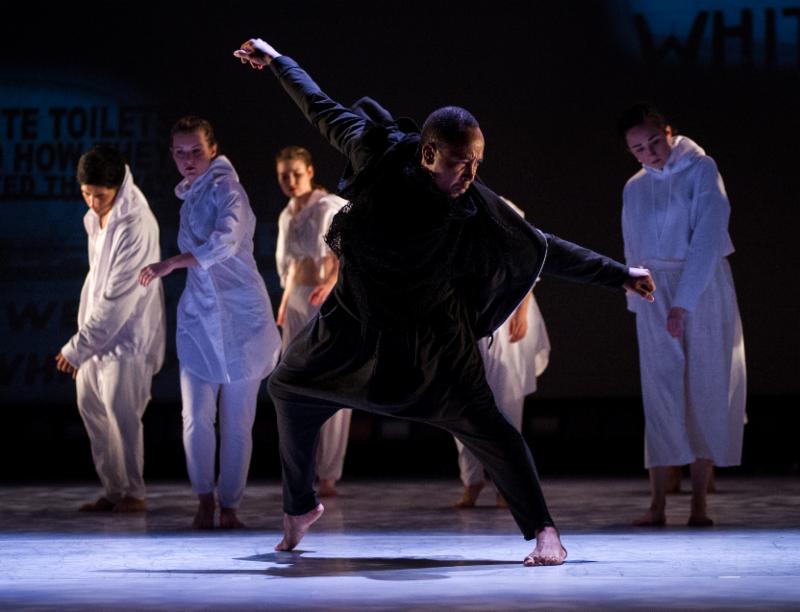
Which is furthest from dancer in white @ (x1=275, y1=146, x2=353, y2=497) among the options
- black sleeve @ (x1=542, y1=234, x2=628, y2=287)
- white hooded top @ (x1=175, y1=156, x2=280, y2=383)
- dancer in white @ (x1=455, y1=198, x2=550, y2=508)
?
black sleeve @ (x1=542, y1=234, x2=628, y2=287)

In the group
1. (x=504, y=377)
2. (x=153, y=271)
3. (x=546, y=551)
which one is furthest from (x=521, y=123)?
(x=546, y=551)

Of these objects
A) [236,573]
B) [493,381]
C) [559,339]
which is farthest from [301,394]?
[559,339]

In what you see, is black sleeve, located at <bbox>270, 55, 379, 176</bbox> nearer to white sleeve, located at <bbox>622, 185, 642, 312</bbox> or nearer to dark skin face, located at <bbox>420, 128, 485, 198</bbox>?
dark skin face, located at <bbox>420, 128, 485, 198</bbox>

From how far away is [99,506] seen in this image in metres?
6.52

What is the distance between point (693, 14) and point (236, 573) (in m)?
5.13

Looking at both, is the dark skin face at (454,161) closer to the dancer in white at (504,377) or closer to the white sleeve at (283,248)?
the dancer in white at (504,377)

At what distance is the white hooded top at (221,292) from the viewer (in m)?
5.57

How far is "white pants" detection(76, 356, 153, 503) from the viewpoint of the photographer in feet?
21.4

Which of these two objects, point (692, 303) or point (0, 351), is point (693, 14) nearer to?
point (692, 303)

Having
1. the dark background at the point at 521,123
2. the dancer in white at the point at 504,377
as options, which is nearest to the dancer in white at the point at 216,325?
the dancer in white at the point at 504,377

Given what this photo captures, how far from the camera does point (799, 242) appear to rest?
846cm

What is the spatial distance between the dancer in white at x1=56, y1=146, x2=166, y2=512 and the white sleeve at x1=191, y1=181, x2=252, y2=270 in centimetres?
96

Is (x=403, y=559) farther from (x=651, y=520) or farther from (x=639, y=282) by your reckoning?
(x=651, y=520)

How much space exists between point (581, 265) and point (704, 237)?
136 centimetres
